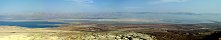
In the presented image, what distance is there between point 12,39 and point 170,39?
711 inches

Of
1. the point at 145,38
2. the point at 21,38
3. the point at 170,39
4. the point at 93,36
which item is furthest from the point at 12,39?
the point at 170,39

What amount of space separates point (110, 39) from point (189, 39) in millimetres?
9669

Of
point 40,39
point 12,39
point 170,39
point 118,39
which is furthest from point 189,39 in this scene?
point 12,39

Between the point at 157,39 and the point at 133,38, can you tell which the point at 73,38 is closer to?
the point at 133,38

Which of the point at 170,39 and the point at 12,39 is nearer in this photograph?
the point at 12,39

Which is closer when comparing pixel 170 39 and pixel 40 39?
pixel 40 39

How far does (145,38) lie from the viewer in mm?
40188

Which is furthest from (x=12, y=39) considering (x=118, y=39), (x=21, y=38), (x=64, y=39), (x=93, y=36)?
(x=118, y=39)

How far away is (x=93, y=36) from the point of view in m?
39.7

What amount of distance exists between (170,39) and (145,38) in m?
2.93

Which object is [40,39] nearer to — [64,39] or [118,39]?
[64,39]

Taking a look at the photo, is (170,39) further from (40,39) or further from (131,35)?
(40,39)

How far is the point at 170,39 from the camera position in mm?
39906

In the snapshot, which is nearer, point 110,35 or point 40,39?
point 40,39
